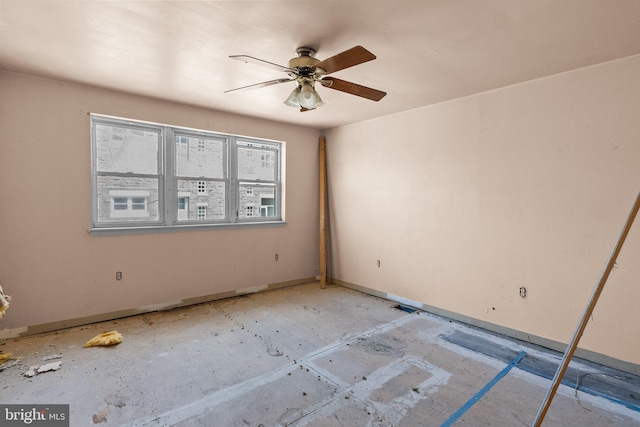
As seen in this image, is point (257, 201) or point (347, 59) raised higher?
point (347, 59)

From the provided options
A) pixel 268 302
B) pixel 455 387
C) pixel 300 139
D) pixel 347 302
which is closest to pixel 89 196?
pixel 268 302

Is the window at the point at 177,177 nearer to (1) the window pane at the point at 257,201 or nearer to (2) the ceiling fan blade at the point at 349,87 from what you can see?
(1) the window pane at the point at 257,201

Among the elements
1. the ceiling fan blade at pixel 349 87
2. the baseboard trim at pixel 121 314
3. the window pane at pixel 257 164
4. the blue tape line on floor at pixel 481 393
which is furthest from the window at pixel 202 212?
the blue tape line on floor at pixel 481 393

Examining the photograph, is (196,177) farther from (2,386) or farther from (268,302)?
(2,386)

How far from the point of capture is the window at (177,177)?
3.61 m

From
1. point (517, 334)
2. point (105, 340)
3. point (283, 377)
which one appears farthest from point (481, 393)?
point (105, 340)

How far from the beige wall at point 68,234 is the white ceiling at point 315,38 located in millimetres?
318

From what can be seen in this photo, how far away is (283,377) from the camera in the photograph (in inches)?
97.3

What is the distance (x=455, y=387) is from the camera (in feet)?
7.78

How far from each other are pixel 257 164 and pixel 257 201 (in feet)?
1.89

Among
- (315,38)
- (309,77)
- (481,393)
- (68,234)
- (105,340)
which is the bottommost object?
(481,393)

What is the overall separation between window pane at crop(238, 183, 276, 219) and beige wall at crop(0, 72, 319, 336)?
58 cm

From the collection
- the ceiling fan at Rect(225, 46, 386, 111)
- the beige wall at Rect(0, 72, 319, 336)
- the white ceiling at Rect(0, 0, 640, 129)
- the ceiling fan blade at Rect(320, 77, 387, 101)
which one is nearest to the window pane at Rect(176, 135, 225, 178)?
the beige wall at Rect(0, 72, 319, 336)

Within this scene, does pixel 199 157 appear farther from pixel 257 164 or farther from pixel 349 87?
pixel 349 87
